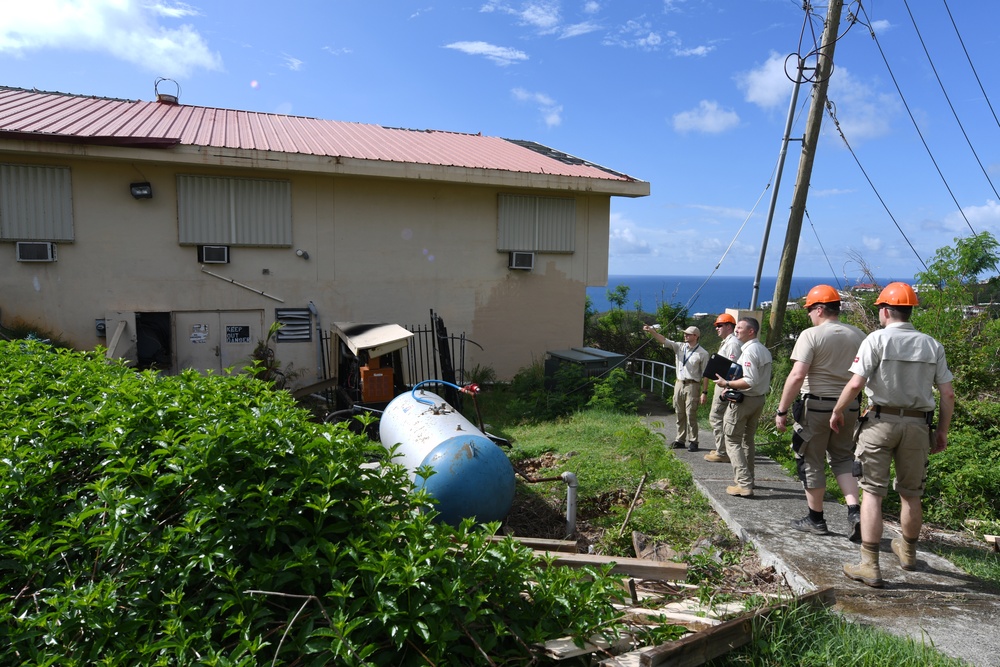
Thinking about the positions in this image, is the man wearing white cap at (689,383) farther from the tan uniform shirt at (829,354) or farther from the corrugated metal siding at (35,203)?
the corrugated metal siding at (35,203)

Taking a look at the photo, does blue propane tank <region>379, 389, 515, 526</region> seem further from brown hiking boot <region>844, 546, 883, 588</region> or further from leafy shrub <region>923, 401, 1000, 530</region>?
leafy shrub <region>923, 401, 1000, 530</region>

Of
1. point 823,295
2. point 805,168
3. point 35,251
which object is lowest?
point 823,295

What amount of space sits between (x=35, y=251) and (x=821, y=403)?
11666 millimetres

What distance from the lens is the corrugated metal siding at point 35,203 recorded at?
34.2 feet

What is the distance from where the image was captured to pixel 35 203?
10555 millimetres

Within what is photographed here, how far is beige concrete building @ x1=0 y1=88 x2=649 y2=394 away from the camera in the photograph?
10727mm

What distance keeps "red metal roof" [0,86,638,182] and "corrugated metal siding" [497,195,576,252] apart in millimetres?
688

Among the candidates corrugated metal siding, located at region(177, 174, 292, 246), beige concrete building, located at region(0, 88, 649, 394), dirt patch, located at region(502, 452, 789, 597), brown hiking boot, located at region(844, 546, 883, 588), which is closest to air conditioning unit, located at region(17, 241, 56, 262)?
beige concrete building, located at region(0, 88, 649, 394)

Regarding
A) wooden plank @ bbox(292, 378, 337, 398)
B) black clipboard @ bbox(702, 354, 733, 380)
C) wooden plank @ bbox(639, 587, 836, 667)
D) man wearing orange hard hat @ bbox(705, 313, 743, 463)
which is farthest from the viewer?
wooden plank @ bbox(292, 378, 337, 398)

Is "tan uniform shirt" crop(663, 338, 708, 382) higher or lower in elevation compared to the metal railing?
higher

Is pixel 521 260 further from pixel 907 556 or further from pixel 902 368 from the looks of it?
pixel 907 556

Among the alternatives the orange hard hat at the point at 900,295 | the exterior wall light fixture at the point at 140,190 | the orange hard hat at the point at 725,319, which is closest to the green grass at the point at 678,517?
the orange hard hat at the point at 725,319

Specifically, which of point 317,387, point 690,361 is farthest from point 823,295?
point 317,387

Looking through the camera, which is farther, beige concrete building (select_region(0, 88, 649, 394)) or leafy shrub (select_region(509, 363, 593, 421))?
leafy shrub (select_region(509, 363, 593, 421))
